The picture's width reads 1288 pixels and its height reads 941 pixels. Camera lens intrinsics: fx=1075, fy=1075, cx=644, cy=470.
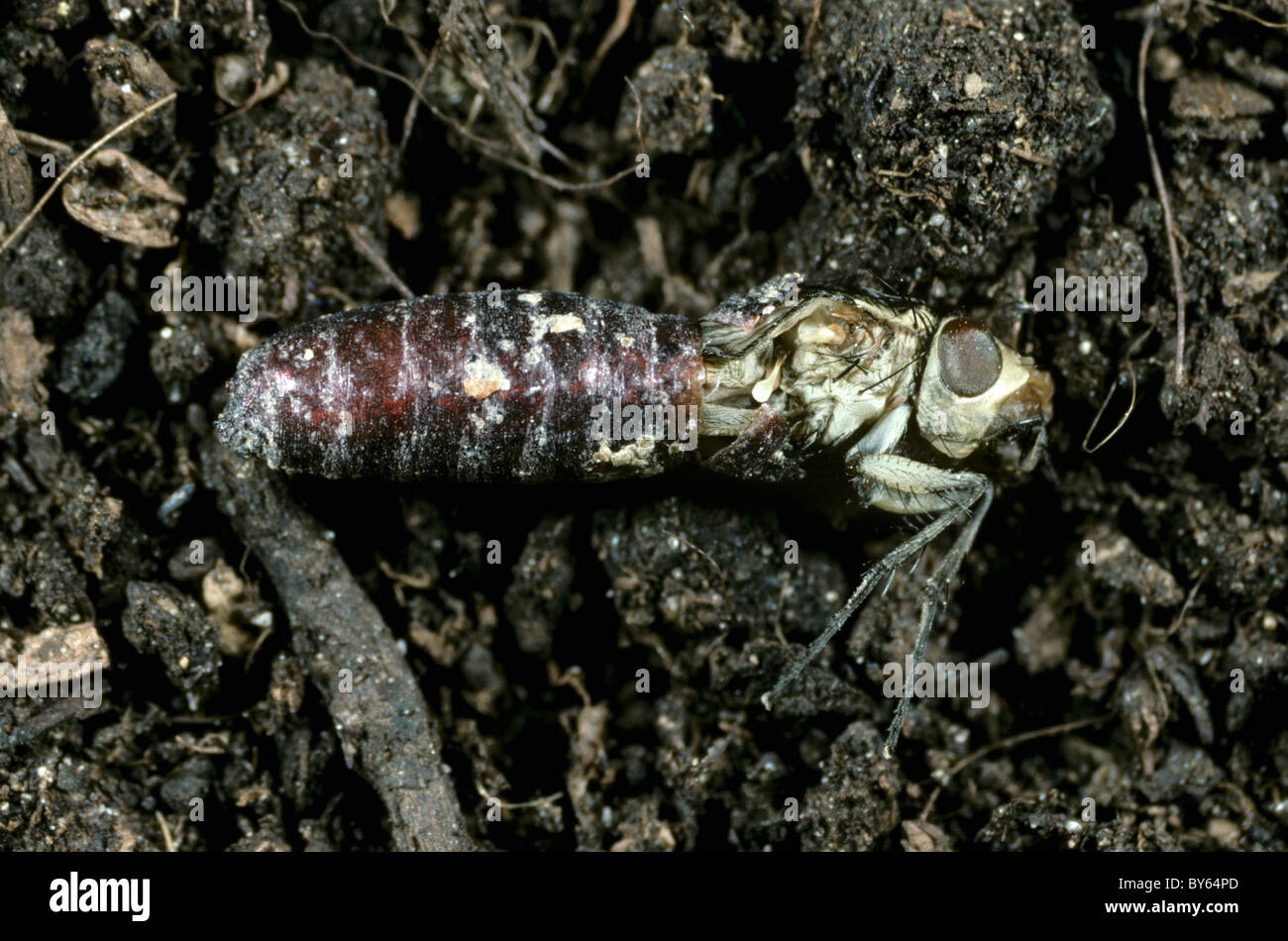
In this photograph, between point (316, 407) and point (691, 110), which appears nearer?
point (316, 407)

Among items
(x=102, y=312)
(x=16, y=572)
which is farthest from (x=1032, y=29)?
(x=16, y=572)

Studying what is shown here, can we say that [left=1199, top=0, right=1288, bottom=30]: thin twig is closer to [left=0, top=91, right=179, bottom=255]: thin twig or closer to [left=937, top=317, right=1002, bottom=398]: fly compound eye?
[left=937, top=317, right=1002, bottom=398]: fly compound eye

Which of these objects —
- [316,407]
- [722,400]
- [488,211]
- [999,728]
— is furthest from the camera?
[488,211]

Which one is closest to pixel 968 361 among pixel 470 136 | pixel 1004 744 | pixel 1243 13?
pixel 1004 744

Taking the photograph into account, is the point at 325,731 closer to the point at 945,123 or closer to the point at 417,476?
the point at 417,476

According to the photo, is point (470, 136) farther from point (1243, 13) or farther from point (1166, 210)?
point (1243, 13)

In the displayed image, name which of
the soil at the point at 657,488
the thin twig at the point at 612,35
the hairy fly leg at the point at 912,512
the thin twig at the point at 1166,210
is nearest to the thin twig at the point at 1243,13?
the soil at the point at 657,488

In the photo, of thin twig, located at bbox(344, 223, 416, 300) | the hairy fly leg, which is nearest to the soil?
thin twig, located at bbox(344, 223, 416, 300)
